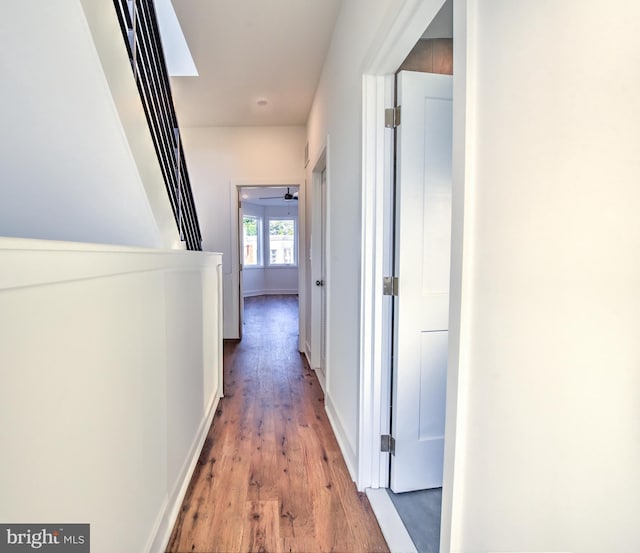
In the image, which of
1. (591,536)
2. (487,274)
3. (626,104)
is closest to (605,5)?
(626,104)

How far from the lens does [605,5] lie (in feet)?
1.53

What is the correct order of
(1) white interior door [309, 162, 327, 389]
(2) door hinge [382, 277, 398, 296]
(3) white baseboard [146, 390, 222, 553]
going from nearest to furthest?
(3) white baseboard [146, 390, 222, 553] < (2) door hinge [382, 277, 398, 296] < (1) white interior door [309, 162, 327, 389]

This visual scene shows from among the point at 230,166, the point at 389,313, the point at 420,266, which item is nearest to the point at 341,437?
the point at 389,313

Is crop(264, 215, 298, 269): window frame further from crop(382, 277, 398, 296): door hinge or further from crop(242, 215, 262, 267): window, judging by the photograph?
crop(382, 277, 398, 296): door hinge

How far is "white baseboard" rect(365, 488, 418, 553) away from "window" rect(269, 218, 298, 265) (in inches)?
332

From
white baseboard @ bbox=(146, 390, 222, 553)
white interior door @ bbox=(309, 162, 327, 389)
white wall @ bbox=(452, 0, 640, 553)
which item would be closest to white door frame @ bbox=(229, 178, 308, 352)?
white interior door @ bbox=(309, 162, 327, 389)

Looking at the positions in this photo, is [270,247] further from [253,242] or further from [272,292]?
[272,292]

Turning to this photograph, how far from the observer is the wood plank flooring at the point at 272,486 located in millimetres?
1338

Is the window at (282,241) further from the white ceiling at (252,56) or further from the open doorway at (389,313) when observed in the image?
the open doorway at (389,313)

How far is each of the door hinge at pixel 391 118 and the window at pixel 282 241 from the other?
8.21 meters

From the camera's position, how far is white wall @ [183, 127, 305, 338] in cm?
420

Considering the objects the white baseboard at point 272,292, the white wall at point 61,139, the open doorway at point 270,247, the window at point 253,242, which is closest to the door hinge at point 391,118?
the white wall at point 61,139

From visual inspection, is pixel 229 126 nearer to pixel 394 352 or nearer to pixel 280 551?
pixel 394 352

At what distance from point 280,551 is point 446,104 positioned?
1.97 meters
